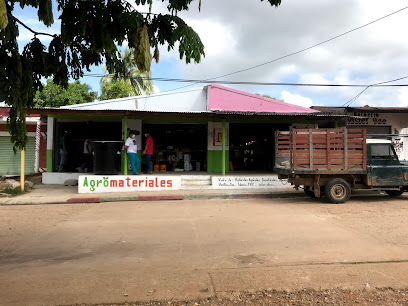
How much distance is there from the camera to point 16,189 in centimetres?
1158

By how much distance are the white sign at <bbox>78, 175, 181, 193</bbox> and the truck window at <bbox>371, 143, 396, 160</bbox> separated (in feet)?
22.7

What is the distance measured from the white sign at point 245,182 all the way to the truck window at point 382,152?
374cm

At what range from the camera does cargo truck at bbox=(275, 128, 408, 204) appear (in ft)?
31.2

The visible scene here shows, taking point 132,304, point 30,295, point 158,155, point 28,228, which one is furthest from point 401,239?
point 158,155

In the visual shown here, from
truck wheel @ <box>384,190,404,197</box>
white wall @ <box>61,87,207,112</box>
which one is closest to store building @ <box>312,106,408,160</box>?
white wall @ <box>61,87,207,112</box>

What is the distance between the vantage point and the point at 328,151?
9.55 m

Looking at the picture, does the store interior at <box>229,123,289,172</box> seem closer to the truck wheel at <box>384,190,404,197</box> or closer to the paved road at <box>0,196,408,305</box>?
the truck wheel at <box>384,190,404,197</box>

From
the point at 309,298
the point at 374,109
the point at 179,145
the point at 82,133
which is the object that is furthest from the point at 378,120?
the point at 309,298

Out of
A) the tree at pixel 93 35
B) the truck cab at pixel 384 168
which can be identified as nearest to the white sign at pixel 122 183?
the truck cab at pixel 384 168

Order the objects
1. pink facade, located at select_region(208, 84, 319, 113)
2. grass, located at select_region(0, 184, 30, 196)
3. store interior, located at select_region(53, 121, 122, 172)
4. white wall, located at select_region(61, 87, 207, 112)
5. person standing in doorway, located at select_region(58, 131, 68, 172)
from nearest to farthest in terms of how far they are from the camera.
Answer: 1. grass, located at select_region(0, 184, 30, 196)
2. person standing in doorway, located at select_region(58, 131, 68, 172)
3. store interior, located at select_region(53, 121, 122, 172)
4. white wall, located at select_region(61, 87, 207, 112)
5. pink facade, located at select_region(208, 84, 319, 113)

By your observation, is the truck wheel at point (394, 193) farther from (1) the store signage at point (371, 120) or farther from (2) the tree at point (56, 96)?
(2) the tree at point (56, 96)

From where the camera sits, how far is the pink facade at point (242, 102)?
15859 millimetres

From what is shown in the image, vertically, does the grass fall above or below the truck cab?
below

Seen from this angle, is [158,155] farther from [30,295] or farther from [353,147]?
[30,295]
